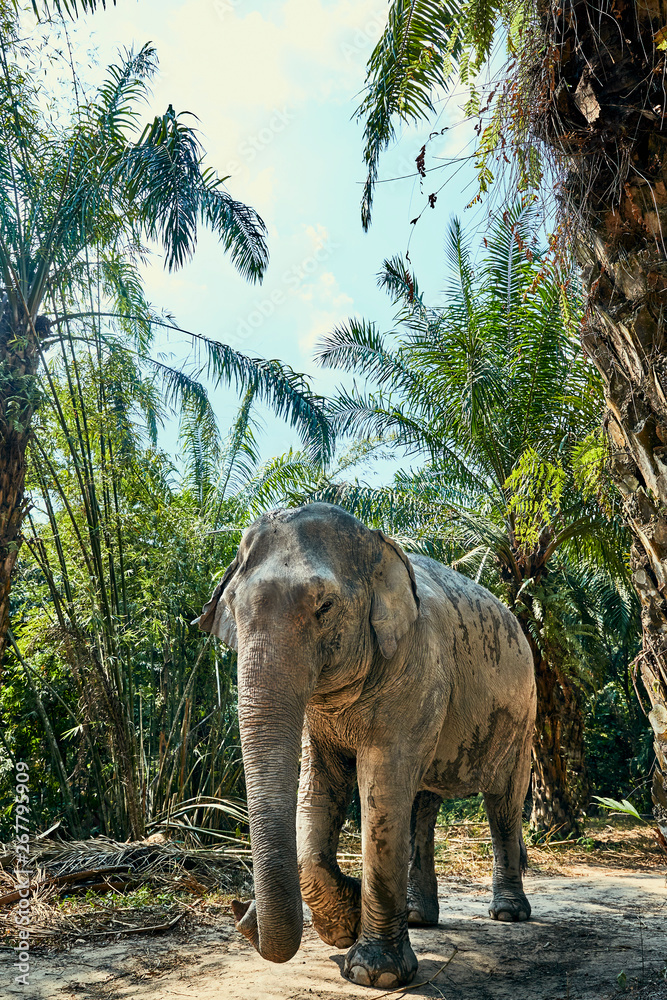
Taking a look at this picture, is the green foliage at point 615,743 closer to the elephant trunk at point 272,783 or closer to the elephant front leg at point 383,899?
the elephant front leg at point 383,899

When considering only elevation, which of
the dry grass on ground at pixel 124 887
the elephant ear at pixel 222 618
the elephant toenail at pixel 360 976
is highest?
the elephant ear at pixel 222 618

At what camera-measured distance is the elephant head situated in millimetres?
3203

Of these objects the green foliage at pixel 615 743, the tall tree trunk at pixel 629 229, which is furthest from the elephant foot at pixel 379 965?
the green foliage at pixel 615 743

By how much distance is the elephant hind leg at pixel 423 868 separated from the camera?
17.1 ft

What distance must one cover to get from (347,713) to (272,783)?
0.97 metres

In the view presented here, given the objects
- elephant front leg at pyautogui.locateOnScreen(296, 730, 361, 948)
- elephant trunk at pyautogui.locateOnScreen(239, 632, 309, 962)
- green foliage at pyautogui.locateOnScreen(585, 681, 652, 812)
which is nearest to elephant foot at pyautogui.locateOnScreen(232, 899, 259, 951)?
elephant trunk at pyautogui.locateOnScreen(239, 632, 309, 962)

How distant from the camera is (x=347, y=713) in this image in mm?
4215

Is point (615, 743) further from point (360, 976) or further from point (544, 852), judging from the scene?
point (360, 976)

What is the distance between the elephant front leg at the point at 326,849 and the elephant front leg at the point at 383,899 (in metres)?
0.20

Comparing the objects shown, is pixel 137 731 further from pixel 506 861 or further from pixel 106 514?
pixel 506 861

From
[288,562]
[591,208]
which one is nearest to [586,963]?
[288,562]

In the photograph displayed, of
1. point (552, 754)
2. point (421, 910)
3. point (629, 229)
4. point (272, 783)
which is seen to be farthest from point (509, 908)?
point (552, 754)

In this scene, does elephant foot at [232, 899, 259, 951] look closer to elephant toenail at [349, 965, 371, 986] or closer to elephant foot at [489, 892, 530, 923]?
elephant toenail at [349, 965, 371, 986]

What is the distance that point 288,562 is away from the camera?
366cm
